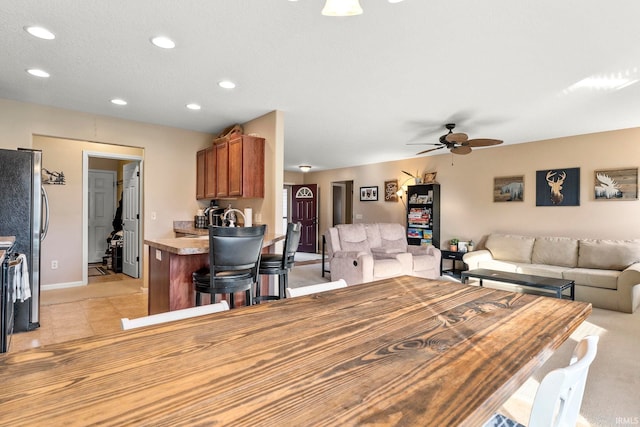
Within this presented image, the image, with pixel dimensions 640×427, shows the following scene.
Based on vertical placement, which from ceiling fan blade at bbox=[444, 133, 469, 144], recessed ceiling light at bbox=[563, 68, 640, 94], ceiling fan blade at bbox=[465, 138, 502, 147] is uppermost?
recessed ceiling light at bbox=[563, 68, 640, 94]

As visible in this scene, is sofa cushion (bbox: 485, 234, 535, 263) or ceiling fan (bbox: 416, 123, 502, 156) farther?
sofa cushion (bbox: 485, 234, 535, 263)

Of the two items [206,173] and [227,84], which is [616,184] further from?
[206,173]

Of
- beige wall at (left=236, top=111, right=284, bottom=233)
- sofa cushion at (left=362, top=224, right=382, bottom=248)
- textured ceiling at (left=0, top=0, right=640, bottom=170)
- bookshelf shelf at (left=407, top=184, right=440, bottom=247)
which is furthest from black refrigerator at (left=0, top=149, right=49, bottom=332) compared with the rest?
bookshelf shelf at (left=407, top=184, right=440, bottom=247)

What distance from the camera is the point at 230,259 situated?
2.29 metres

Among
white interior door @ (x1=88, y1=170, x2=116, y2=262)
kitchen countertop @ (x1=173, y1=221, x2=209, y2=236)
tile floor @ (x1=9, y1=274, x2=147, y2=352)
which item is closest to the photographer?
tile floor @ (x1=9, y1=274, x2=147, y2=352)

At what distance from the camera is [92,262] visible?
6742 mm

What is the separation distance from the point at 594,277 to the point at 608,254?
554 millimetres

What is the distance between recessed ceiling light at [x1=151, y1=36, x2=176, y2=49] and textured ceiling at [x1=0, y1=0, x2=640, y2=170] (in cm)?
5

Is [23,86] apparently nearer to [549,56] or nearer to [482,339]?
[482,339]

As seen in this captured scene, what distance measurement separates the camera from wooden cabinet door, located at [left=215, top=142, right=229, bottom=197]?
14.3 feet

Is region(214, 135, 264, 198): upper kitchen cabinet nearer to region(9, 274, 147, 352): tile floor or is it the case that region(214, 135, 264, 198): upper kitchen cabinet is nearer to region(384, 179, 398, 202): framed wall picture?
region(9, 274, 147, 352): tile floor

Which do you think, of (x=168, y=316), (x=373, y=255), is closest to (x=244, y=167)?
(x=373, y=255)

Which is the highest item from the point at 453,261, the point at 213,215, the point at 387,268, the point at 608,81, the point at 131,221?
the point at 608,81

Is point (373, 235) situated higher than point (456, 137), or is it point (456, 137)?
point (456, 137)
